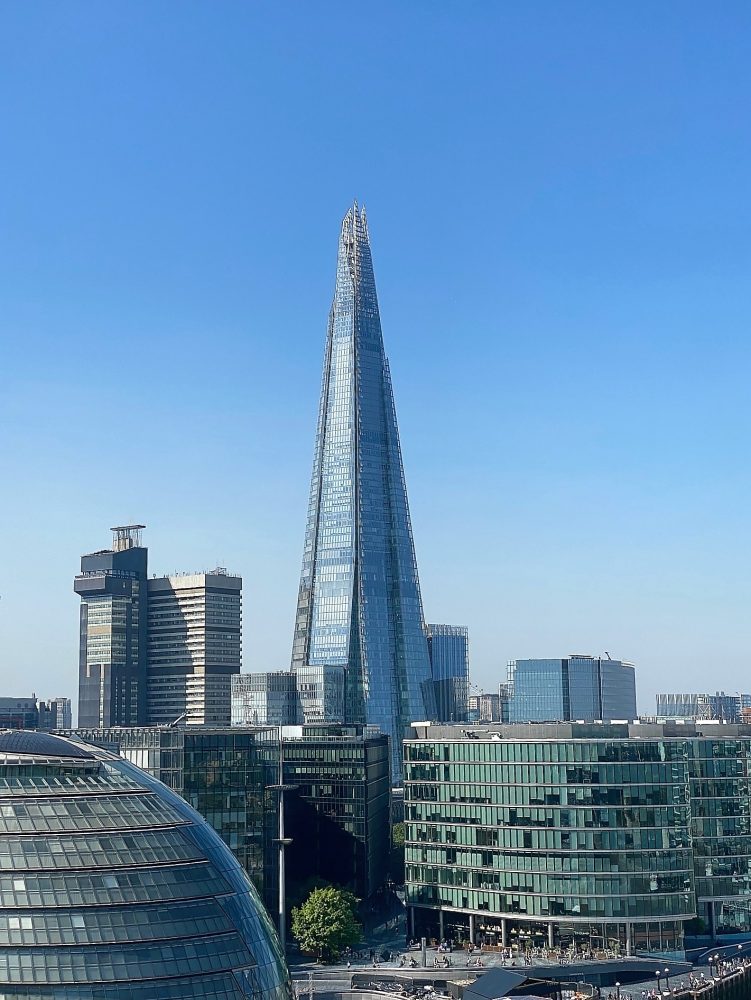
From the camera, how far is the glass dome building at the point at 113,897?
286 feet

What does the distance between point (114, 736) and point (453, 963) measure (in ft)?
164

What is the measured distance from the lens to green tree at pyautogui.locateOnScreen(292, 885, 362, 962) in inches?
5979

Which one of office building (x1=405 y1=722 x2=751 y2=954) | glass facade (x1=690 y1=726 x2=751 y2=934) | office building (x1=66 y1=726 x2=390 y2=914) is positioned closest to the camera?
office building (x1=405 y1=722 x2=751 y2=954)

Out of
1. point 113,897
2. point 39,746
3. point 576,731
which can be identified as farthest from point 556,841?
point 113,897

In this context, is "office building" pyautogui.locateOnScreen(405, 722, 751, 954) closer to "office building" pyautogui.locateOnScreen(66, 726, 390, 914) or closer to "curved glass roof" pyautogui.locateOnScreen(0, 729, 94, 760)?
"office building" pyautogui.locateOnScreen(66, 726, 390, 914)

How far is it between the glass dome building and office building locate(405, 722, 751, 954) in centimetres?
6203

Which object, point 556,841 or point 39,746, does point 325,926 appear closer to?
point 556,841

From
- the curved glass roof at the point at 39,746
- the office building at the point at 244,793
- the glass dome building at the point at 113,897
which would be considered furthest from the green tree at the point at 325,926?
the curved glass roof at the point at 39,746

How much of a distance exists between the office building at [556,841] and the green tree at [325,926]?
14092mm

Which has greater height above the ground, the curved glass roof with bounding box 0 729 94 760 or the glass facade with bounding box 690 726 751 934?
the curved glass roof with bounding box 0 729 94 760

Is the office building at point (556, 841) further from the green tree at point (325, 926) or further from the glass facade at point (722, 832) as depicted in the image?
the green tree at point (325, 926)

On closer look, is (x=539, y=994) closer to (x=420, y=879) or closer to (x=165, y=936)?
(x=420, y=879)

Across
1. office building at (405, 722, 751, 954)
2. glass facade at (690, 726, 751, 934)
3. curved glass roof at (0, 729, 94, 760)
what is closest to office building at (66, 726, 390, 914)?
office building at (405, 722, 751, 954)

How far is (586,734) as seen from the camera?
15875 centimetres
